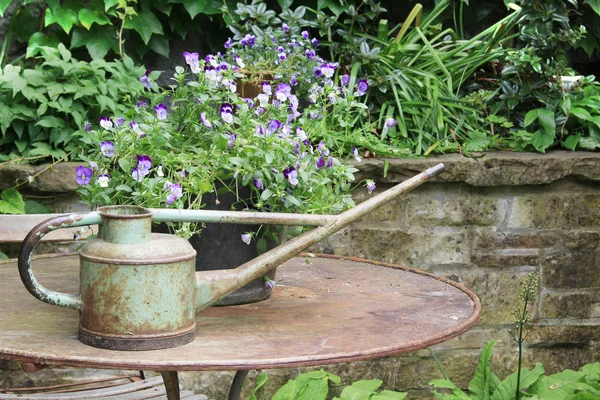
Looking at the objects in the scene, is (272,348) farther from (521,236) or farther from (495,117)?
(495,117)

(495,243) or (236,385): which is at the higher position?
(495,243)

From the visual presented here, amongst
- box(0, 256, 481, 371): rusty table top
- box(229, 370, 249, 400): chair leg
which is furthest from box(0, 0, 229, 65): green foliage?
box(229, 370, 249, 400): chair leg

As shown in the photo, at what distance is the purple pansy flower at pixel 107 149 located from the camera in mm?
1683

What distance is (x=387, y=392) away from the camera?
9.14 feet

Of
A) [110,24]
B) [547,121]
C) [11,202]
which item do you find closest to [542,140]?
[547,121]

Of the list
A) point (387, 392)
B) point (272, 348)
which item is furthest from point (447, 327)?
point (387, 392)

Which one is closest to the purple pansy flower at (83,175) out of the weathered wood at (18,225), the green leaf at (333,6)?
the weathered wood at (18,225)

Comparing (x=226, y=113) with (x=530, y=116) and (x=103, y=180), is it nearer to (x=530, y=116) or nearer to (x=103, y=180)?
(x=103, y=180)

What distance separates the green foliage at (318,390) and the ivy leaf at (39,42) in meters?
1.44

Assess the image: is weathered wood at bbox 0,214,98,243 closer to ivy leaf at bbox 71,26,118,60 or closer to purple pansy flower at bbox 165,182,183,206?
purple pansy flower at bbox 165,182,183,206

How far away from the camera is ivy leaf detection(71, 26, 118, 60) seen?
3.33 metres

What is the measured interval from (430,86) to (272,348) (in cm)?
223

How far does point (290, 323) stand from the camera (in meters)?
1.56

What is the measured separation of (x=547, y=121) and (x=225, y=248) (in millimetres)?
1900
